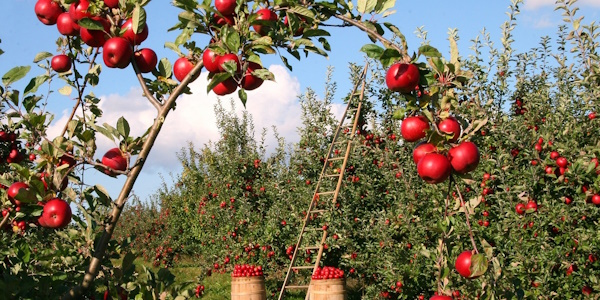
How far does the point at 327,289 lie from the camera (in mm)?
6066

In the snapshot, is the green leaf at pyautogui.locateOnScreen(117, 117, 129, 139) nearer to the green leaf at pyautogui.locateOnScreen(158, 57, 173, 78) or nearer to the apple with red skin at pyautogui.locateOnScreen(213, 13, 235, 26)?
the green leaf at pyautogui.locateOnScreen(158, 57, 173, 78)

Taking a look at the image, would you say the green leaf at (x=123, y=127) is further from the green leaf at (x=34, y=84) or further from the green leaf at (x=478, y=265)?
the green leaf at (x=478, y=265)

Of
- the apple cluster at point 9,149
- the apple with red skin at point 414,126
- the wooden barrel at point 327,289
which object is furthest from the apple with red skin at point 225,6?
the wooden barrel at point 327,289

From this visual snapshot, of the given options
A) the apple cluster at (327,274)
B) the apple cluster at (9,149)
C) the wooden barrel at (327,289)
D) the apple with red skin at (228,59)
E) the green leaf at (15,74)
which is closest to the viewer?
the apple with red skin at (228,59)

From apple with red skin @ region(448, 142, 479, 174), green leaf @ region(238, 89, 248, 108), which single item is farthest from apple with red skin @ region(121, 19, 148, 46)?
apple with red skin @ region(448, 142, 479, 174)

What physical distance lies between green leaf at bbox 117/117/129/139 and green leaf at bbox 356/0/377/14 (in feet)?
2.35

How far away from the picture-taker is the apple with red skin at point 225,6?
146 cm

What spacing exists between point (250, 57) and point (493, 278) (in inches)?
42.3

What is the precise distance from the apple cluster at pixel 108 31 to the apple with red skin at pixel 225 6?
0.21 meters

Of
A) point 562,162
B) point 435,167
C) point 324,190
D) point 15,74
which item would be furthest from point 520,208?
point 15,74

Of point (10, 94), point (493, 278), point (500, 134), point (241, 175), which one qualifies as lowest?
point (493, 278)

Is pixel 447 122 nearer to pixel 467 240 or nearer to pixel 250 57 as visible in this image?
pixel 250 57

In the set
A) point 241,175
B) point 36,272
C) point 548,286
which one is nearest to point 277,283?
point 241,175

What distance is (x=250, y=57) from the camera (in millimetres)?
1417
